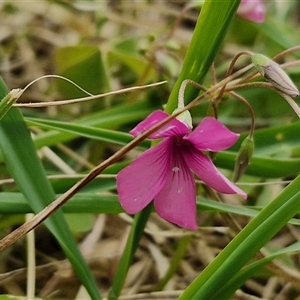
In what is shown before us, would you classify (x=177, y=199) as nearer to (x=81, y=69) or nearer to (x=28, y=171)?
(x=28, y=171)

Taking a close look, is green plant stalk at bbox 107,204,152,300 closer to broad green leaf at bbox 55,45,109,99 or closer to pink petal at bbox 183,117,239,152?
pink petal at bbox 183,117,239,152

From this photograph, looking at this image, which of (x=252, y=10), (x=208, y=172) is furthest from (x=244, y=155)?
(x=252, y=10)

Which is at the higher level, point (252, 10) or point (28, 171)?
point (252, 10)

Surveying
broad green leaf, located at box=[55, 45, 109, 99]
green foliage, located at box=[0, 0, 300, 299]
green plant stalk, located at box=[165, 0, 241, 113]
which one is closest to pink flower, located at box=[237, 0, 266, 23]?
green foliage, located at box=[0, 0, 300, 299]

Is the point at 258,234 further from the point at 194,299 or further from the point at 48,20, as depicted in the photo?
the point at 48,20

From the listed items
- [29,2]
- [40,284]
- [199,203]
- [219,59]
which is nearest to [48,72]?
[29,2]

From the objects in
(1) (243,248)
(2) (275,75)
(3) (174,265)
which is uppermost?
(2) (275,75)

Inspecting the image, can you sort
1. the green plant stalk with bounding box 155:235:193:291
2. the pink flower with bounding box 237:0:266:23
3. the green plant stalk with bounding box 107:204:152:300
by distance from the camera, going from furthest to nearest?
the pink flower with bounding box 237:0:266:23 → the green plant stalk with bounding box 155:235:193:291 → the green plant stalk with bounding box 107:204:152:300
